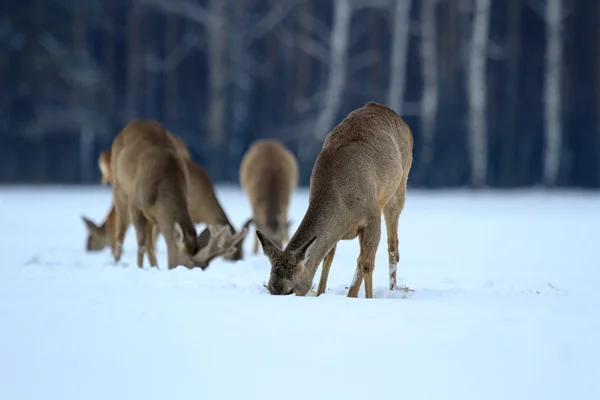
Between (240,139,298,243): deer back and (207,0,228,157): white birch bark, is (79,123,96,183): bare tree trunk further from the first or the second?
(240,139,298,243): deer back

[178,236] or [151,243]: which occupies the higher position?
[178,236]

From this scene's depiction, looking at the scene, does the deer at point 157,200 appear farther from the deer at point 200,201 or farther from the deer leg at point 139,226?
the deer at point 200,201

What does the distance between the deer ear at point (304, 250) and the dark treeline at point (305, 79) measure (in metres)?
17.6

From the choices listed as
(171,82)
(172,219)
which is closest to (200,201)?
(172,219)

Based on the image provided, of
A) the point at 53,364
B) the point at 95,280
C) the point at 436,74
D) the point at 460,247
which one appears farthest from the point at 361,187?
the point at 436,74

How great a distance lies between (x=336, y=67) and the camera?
2434 cm

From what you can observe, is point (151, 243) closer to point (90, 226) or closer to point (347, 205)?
point (90, 226)

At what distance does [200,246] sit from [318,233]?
9.89ft

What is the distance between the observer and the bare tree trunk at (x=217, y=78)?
969 inches

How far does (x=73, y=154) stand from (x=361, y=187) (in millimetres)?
18400

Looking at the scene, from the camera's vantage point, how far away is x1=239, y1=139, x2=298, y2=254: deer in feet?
41.9

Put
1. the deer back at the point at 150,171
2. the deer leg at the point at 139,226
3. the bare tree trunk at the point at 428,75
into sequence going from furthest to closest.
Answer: the bare tree trunk at the point at 428,75 → the deer leg at the point at 139,226 → the deer back at the point at 150,171

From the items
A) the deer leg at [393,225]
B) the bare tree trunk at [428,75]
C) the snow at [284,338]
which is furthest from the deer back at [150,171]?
the bare tree trunk at [428,75]

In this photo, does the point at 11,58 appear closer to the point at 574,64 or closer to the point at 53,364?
the point at 574,64
